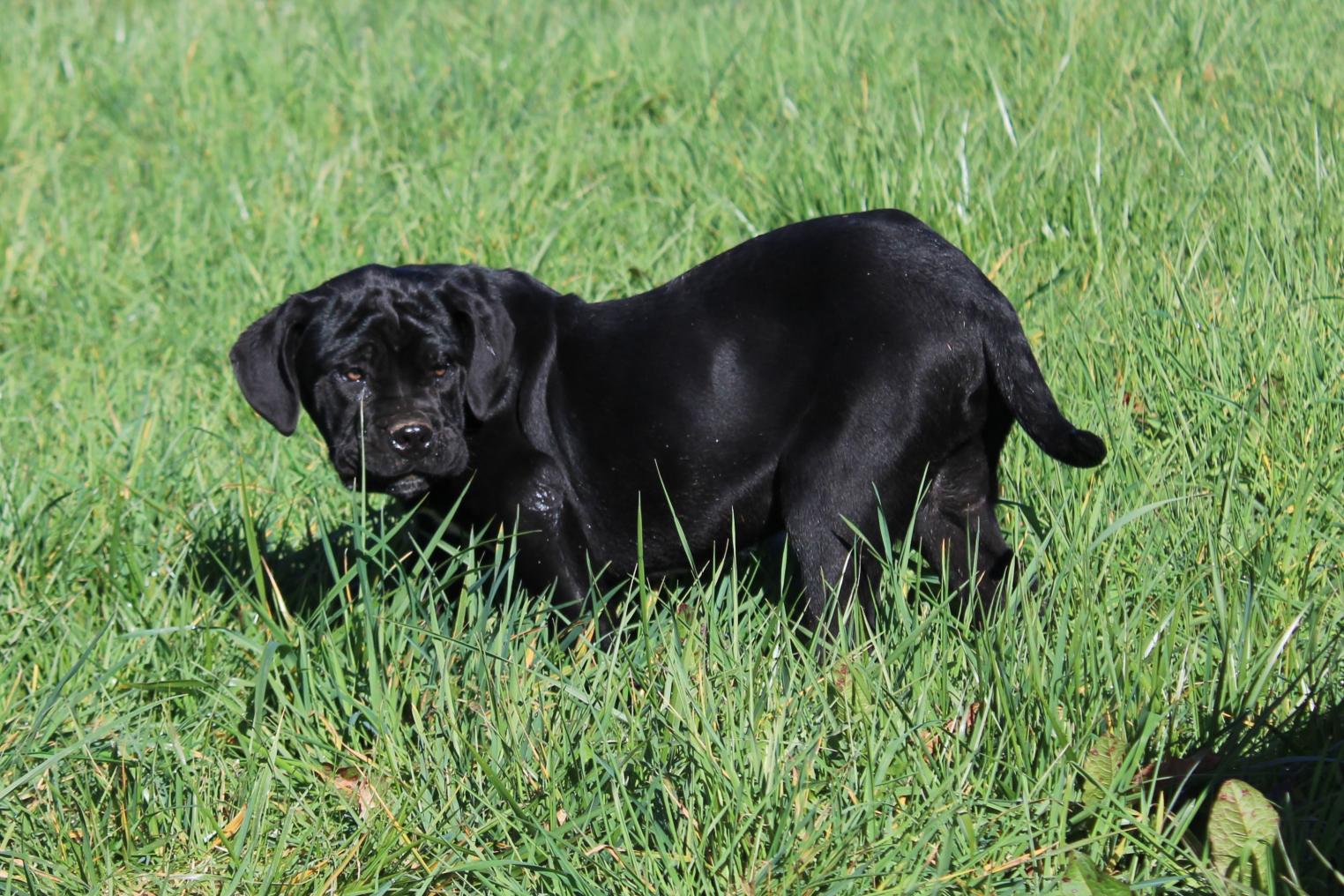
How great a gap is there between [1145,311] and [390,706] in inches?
93.8

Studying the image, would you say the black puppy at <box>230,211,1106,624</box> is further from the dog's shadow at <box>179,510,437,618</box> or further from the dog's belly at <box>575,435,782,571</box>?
the dog's shadow at <box>179,510,437,618</box>

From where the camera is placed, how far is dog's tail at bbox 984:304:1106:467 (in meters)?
2.95

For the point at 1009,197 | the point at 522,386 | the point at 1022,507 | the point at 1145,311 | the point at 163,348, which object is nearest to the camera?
the point at 1022,507

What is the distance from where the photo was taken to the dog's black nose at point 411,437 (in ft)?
10.7

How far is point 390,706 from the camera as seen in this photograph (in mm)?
2703

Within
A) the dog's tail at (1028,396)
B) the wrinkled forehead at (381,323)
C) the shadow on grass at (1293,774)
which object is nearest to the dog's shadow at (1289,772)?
the shadow on grass at (1293,774)

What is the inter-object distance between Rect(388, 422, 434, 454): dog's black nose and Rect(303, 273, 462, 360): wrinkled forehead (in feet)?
0.65

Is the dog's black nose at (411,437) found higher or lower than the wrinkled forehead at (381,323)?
lower

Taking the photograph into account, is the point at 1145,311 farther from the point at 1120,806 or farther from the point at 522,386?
the point at 1120,806

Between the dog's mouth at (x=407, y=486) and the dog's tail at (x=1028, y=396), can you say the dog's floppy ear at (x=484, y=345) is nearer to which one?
the dog's mouth at (x=407, y=486)

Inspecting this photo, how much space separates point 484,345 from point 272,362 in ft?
1.72

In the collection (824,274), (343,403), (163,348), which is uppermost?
(824,274)

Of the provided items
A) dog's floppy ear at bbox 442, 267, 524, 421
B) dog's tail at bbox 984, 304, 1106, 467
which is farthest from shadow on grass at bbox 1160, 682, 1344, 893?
dog's floppy ear at bbox 442, 267, 524, 421

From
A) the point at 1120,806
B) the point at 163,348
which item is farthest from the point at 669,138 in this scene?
the point at 1120,806
